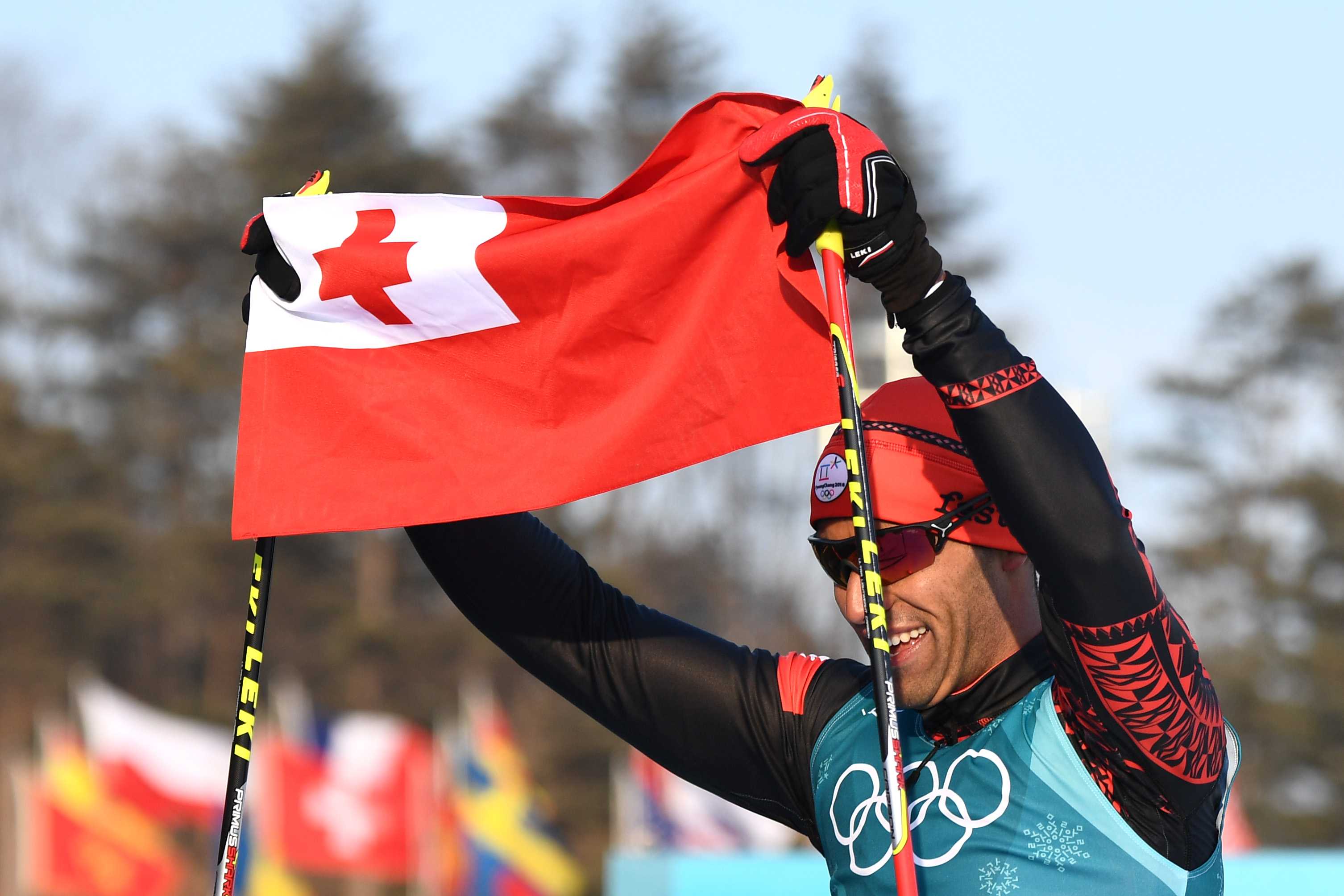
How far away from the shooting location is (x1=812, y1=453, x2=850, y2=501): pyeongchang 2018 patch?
2682 mm

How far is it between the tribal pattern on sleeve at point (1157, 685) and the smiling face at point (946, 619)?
1.26ft

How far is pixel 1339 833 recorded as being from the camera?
27.0 metres

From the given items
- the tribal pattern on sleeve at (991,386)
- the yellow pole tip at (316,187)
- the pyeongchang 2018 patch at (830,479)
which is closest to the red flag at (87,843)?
the yellow pole tip at (316,187)

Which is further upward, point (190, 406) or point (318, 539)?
point (190, 406)

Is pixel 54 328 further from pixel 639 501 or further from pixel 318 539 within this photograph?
pixel 639 501

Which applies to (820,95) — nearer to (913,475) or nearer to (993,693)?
(913,475)

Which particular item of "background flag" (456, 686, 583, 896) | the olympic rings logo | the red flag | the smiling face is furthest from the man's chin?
the red flag

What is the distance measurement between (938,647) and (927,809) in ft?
0.88

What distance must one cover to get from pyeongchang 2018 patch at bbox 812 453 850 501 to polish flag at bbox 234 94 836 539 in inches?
3.4

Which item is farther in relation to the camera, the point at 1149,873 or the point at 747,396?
the point at 747,396

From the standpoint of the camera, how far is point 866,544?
2.40m

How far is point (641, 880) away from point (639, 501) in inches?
988

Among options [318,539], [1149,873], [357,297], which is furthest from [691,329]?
[318,539]

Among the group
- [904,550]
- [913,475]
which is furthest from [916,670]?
[913,475]
